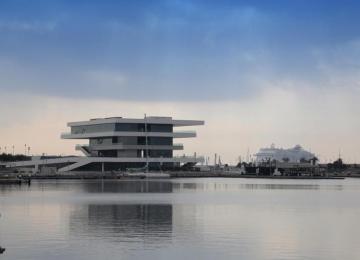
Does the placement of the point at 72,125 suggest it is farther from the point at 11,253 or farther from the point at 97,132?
the point at 11,253

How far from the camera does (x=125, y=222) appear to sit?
43562 mm

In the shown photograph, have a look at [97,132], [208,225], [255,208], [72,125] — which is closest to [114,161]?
[97,132]

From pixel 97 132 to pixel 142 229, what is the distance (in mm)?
122472

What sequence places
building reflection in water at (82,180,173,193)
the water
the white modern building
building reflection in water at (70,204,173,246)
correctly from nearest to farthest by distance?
the water < building reflection in water at (70,204,173,246) < building reflection in water at (82,180,173,193) < the white modern building

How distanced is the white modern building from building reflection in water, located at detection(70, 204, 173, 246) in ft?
322

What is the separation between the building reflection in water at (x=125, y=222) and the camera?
36219mm

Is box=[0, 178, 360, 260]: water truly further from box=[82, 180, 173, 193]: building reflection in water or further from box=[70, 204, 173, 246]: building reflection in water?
box=[82, 180, 173, 193]: building reflection in water

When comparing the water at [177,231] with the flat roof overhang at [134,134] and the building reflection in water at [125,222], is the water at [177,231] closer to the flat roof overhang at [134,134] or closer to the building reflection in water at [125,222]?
the building reflection in water at [125,222]

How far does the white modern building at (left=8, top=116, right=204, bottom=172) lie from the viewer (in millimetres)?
155875

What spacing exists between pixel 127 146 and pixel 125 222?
113119 millimetres

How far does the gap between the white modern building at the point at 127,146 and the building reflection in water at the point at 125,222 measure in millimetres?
98017

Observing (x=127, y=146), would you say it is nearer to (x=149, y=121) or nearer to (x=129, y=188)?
(x=149, y=121)

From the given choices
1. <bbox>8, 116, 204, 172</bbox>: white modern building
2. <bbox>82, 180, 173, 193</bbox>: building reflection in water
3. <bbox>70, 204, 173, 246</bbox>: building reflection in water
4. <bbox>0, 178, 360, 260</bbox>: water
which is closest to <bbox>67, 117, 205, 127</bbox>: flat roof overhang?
<bbox>8, 116, 204, 172</bbox>: white modern building

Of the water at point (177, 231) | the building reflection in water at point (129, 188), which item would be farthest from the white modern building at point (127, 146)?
the water at point (177, 231)
